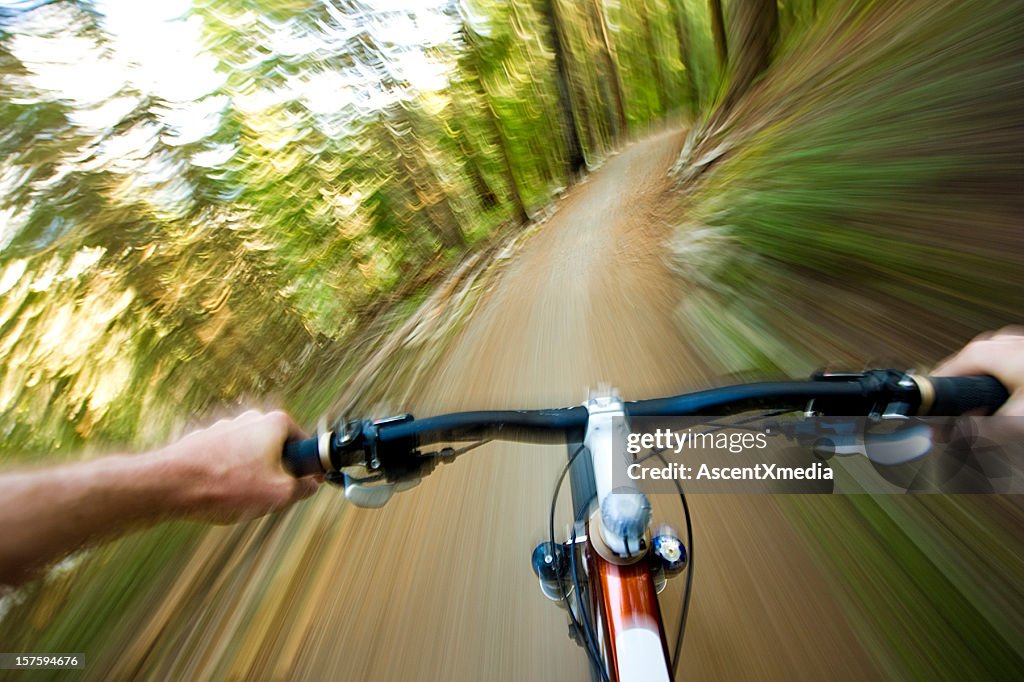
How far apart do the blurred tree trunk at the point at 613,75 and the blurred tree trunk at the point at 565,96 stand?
1.00 metres

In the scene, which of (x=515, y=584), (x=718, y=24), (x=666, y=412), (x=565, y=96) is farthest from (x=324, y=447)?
(x=565, y=96)

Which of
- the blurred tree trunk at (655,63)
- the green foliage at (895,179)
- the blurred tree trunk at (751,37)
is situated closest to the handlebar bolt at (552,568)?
the green foliage at (895,179)

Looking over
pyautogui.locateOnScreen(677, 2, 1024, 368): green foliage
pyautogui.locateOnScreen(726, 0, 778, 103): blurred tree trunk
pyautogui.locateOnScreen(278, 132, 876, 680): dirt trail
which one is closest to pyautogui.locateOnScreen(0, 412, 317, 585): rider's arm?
pyautogui.locateOnScreen(278, 132, 876, 680): dirt trail

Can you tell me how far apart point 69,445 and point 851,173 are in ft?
15.2

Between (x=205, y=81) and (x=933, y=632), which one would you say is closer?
(x=933, y=632)

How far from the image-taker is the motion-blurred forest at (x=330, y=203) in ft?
7.48

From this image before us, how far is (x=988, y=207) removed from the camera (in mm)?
2090

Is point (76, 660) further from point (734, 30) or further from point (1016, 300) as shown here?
point (734, 30)

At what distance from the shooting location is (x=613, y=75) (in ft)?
48.8

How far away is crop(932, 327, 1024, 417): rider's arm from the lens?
0.86 metres

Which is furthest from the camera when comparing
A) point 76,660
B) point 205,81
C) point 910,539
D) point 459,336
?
point 459,336

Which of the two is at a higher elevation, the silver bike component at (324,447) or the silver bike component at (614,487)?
the silver bike component at (324,447)

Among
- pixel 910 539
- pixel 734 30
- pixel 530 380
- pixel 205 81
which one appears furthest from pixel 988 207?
pixel 205 81

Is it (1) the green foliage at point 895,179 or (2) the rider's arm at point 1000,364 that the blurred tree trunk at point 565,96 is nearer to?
(1) the green foliage at point 895,179
